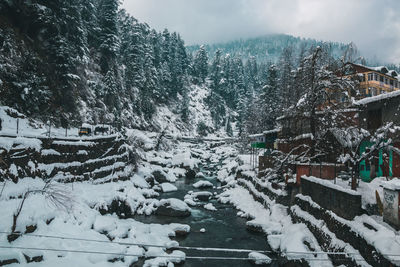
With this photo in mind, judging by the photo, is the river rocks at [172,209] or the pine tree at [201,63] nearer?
the river rocks at [172,209]

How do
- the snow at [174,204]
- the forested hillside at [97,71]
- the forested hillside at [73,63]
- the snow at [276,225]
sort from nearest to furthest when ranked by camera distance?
the snow at [276,225]
the snow at [174,204]
the forested hillside at [73,63]
the forested hillside at [97,71]

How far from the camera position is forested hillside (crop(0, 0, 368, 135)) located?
74.3 ft

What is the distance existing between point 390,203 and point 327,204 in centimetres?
368

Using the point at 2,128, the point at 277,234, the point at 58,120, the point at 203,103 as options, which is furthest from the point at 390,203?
the point at 203,103

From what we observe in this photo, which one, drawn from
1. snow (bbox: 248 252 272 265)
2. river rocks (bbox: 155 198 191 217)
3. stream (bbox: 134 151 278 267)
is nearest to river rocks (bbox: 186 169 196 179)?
stream (bbox: 134 151 278 267)

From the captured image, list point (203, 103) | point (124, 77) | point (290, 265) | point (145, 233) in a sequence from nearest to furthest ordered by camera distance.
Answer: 1. point (290, 265)
2. point (145, 233)
3. point (124, 77)
4. point (203, 103)

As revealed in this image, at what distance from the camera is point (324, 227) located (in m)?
12.3

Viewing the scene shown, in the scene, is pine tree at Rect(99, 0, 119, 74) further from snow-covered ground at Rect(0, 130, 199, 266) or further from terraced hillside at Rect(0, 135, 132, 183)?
snow-covered ground at Rect(0, 130, 199, 266)

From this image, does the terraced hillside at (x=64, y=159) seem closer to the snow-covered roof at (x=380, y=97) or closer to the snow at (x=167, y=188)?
the snow at (x=167, y=188)

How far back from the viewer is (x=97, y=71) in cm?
4331

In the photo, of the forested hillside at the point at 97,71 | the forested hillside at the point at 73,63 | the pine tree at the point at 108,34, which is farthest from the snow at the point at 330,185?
the pine tree at the point at 108,34

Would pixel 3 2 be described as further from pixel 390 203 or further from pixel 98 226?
pixel 390 203

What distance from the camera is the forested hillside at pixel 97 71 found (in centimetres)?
2266

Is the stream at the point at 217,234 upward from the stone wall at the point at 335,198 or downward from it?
downward
